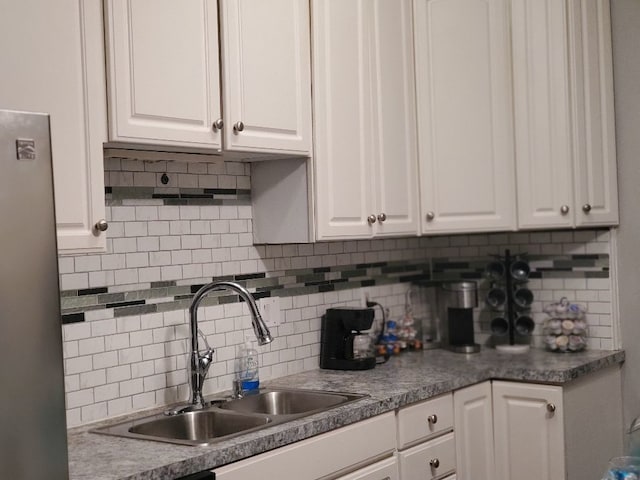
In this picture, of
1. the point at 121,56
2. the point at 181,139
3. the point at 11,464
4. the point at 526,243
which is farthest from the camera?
the point at 526,243

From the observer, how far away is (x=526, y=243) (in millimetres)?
4086

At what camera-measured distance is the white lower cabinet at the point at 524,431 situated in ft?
11.1

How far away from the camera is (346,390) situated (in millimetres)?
3078

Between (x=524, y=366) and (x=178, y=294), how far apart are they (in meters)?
1.43

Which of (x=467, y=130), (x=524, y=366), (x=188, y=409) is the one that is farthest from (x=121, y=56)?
(x=524, y=366)

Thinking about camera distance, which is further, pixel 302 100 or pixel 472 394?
pixel 472 394

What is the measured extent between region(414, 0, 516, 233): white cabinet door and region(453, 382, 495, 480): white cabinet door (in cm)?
69

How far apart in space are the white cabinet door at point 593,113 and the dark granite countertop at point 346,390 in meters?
0.64

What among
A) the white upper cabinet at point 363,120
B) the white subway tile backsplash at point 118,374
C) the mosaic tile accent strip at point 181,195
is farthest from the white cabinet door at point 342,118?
the white subway tile backsplash at point 118,374

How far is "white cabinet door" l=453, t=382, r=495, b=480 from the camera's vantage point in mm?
3363

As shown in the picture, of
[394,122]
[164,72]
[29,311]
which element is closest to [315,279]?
[394,122]

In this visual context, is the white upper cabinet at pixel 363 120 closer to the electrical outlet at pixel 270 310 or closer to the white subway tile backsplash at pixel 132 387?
the electrical outlet at pixel 270 310

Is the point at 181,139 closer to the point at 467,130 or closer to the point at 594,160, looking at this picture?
the point at 467,130

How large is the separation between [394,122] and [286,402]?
1173mm
